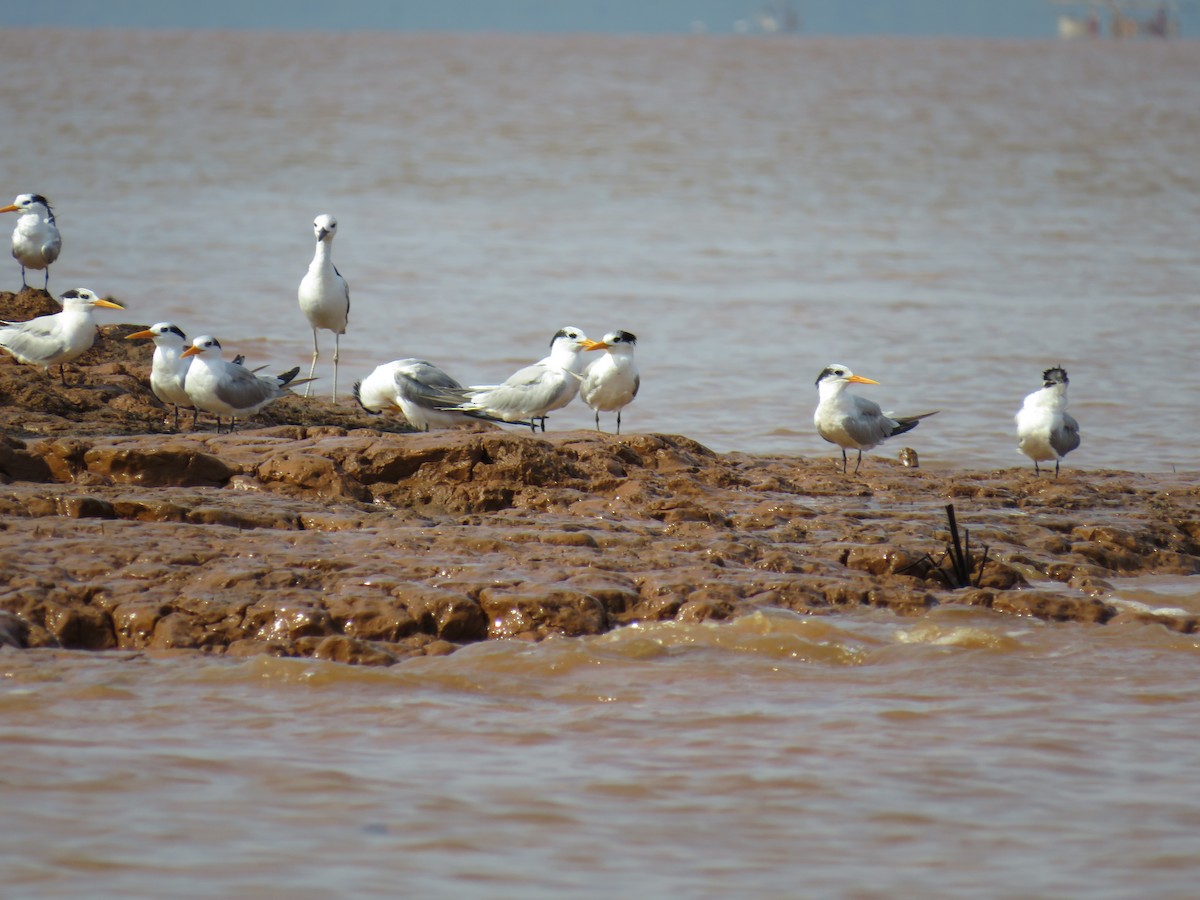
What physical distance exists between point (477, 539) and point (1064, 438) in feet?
13.2

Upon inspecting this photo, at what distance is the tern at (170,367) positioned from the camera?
9.86 meters

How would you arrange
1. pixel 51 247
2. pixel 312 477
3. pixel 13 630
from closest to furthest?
pixel 13 630 < pixel 312 477 < pixel 51 247

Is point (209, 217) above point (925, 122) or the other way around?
the other way around

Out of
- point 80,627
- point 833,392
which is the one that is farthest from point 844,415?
point 80,627

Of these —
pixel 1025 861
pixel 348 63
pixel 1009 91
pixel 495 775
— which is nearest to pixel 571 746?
pixel 495 775

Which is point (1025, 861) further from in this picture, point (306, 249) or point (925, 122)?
point (925, 122)

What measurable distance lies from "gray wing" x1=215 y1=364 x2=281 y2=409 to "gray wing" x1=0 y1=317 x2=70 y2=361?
140cm

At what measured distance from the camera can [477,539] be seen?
7.32 meters

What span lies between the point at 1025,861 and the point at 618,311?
1475cm

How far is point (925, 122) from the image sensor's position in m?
55.0

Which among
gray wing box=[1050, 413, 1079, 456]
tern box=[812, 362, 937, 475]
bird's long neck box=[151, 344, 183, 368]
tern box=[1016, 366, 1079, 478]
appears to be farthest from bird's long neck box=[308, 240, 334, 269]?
gray wing box=[1050, 413, 1079, 456]

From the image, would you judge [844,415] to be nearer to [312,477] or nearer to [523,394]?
[523,394]

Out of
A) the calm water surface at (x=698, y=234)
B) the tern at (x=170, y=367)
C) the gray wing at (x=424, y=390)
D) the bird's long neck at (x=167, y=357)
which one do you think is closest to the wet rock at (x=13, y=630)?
the tern at (x=170, y=367)

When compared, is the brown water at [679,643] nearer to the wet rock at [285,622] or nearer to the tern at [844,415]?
the wet rock at [285,622]
